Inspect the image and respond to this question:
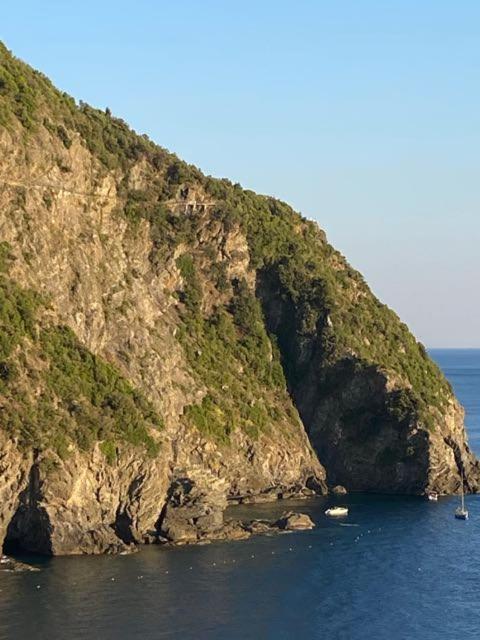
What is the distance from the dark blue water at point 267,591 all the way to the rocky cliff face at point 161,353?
9.30 meters

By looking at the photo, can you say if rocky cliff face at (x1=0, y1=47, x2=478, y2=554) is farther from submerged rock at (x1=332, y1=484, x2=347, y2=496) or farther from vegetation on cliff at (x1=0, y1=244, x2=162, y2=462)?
submerged rock at (x1=332, y1=484, x2=347, y2=496)

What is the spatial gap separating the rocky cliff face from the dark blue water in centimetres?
930

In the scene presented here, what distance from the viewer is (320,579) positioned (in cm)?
11431

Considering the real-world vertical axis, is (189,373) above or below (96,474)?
above

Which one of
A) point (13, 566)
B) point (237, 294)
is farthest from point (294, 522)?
point (237, 294)

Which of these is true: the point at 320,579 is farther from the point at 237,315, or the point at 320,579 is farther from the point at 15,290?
the point at 237,315

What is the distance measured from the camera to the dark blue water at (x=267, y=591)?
97250 millimetres

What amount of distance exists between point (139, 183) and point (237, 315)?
27.2 metres

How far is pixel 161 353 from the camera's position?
508ft

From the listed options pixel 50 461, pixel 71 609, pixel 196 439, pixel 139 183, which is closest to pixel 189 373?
pixel 196 439

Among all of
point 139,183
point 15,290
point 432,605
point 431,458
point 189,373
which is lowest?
point 432,605

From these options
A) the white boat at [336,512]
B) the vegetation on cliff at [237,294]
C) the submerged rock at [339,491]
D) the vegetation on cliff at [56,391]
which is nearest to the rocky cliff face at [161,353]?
the vegetation on cliff at [56,391]

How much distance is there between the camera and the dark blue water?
3829 inches

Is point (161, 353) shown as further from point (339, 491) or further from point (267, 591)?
point (267, 591)
